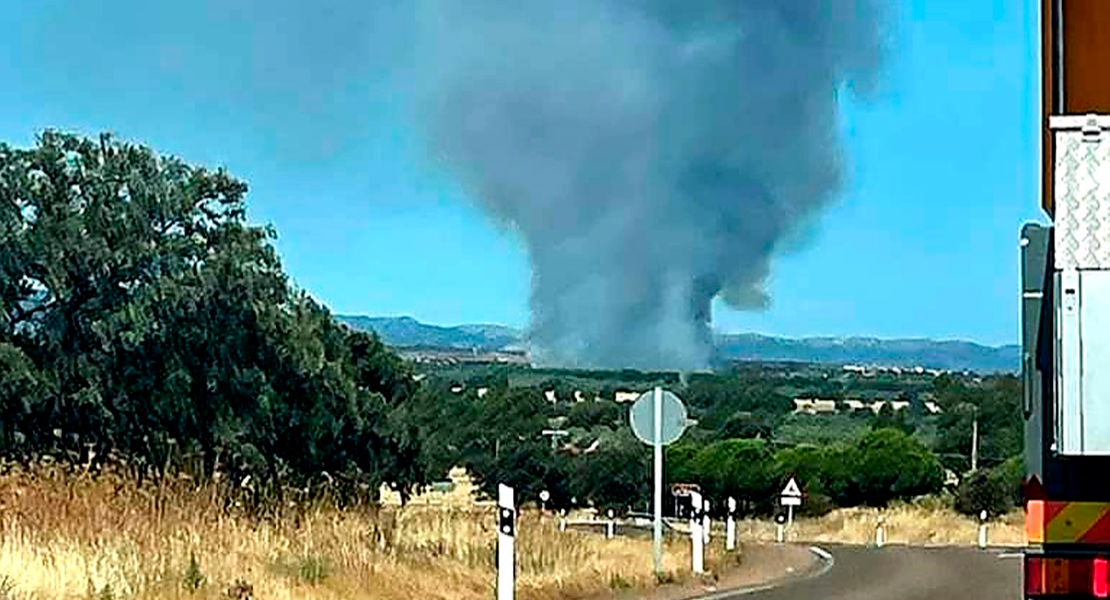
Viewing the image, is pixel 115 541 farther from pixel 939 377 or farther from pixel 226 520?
pixel 939 377

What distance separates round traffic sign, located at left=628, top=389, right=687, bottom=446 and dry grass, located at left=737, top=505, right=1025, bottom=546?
26715 mm

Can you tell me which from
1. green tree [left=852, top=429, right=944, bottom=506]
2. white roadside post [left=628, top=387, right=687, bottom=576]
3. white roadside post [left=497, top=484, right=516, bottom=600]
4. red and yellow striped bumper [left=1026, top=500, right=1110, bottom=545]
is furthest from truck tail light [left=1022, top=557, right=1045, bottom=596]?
green tree [left=852, top=429, right=944, bottom=506]

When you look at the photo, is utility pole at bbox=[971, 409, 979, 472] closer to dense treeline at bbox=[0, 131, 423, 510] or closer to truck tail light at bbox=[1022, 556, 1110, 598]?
dense treeline at bbox=[0, 131, 423, 510]

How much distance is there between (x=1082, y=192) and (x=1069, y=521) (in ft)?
5.75

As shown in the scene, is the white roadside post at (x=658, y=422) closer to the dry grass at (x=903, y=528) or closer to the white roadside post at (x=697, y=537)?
the white roadside post at (x=697, y=537)

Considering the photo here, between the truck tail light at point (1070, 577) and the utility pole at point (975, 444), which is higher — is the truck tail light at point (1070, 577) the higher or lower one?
the higher one

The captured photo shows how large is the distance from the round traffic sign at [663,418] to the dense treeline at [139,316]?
5860 millimetres

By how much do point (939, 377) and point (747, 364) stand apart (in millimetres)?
8236

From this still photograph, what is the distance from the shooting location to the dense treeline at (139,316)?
31344 millimetres

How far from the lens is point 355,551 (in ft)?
68.2

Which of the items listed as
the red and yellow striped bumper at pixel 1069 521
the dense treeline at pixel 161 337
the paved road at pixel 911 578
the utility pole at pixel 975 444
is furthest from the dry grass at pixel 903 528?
the red and yellow striped bumper at pixel 1069 521

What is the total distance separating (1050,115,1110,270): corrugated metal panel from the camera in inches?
265

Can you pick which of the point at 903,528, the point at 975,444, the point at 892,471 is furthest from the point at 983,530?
the point at 975,444

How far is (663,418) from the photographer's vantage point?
1043 inches
